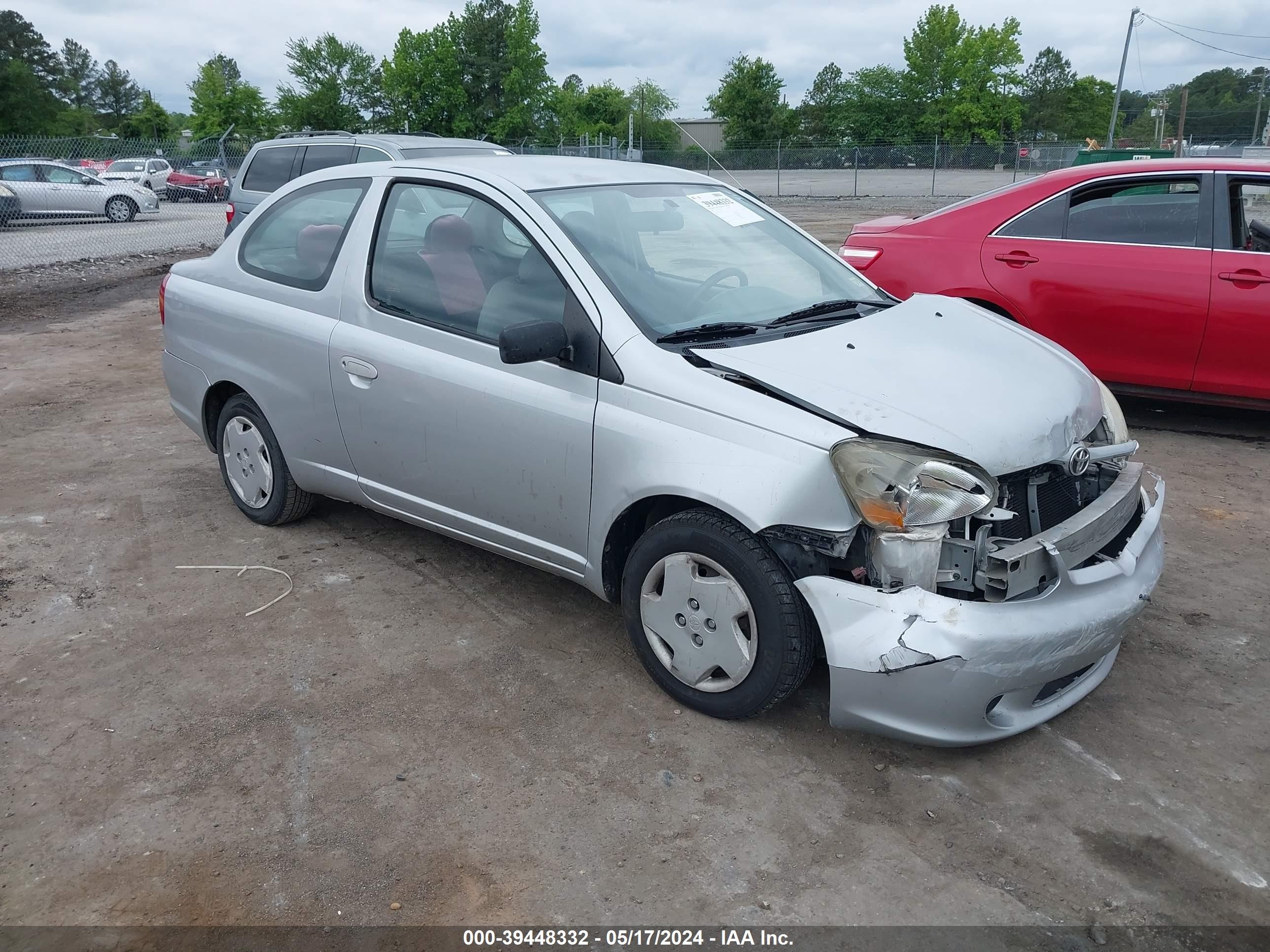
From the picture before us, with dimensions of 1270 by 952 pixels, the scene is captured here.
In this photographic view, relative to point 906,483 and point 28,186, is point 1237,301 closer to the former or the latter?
point 906,483

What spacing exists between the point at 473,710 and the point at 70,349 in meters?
7.81

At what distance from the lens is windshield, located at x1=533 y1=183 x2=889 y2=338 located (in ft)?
11.5

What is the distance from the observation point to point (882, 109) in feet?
270

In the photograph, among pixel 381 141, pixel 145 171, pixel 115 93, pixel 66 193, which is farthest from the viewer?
pixel 115 93

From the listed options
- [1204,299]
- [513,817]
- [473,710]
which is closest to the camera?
[513,817]

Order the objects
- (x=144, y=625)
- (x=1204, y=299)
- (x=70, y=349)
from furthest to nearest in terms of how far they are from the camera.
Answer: (x=70, y=349), (x=1204, y=299), (x=144, y=625)

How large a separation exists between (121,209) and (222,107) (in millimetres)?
56023

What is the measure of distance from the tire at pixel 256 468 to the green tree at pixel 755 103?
259 feet

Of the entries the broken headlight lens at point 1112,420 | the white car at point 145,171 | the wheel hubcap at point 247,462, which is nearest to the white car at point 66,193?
the white car at point 145,171

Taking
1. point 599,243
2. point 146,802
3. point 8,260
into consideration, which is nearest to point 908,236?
point 599,243

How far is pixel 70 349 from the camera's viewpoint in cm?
938

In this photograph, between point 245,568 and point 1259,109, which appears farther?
point 1259,109

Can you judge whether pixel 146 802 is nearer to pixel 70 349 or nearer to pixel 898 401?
pixel 898 401

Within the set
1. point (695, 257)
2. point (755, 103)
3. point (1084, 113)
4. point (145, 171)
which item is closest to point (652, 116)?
point (755, 103)
